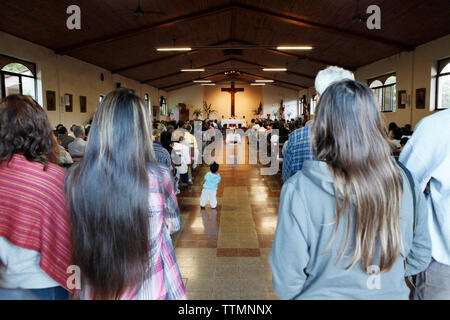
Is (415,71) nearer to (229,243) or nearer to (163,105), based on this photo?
(229,243)

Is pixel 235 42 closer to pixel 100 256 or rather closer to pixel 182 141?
pixel 182 141

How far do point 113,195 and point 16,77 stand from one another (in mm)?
8332

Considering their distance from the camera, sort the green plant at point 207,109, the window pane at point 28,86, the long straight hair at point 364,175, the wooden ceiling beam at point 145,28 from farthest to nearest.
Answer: the green plant at point 207,109 < the wooden ceiling beam at point 145,28 < the window pane at point 28,86 < the long straight hair at point 364,175

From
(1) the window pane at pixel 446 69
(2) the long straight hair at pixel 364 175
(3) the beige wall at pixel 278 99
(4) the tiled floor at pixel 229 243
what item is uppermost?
(3) the beige wall at pixel 278 99

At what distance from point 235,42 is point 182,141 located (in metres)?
7.97

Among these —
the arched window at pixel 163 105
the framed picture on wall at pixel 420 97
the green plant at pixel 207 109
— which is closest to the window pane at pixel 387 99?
the framed picture on wall at pixel 420 97

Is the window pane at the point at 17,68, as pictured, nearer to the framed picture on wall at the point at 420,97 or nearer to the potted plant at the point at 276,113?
the framed picture on wall at the point at 420,97

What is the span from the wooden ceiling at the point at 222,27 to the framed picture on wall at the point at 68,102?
121 cm

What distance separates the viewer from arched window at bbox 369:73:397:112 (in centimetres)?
1037

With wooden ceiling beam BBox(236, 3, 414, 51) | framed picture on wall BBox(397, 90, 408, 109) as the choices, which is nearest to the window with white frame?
wooden ceiling beam BBox(236, 3, 414, 51)

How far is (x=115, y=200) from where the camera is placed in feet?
3.54

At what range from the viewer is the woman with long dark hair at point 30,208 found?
4.01 ft
